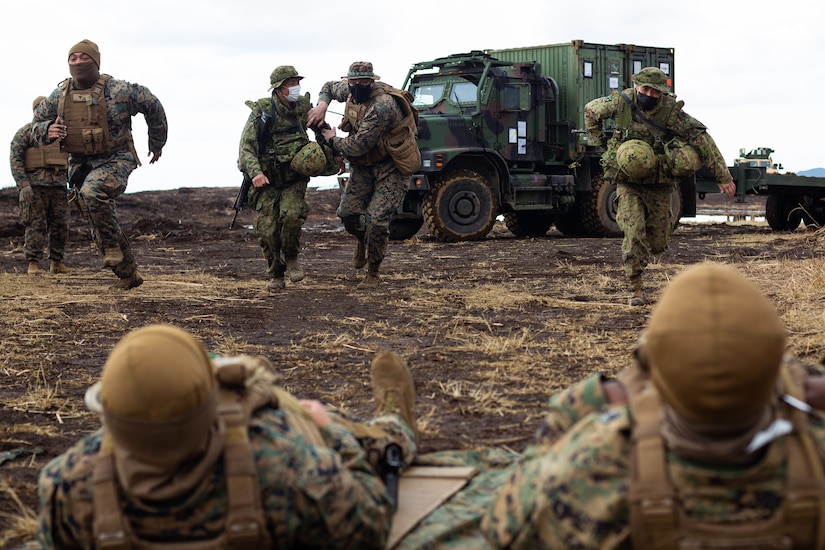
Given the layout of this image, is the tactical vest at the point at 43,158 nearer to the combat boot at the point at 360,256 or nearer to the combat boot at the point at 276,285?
the combat boot at the point at 276,285

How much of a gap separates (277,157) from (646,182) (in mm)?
3020

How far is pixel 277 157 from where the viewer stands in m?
9.09

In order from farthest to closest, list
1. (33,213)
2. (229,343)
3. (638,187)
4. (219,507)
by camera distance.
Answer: (33,213) → (638,187) → (229,343) → (219,507)

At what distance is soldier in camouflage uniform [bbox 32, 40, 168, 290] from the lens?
8844 mm

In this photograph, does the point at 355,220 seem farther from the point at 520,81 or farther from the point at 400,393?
the point at 520,81

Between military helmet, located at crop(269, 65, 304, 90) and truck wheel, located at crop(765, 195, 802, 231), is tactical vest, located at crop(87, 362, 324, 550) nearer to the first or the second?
military helmet, located at crop(269, 65, 304, 90)

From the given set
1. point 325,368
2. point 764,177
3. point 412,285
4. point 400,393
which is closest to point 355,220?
point 412,285

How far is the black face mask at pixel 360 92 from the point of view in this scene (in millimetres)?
9133

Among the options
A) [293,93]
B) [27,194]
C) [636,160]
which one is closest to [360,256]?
[293,93]

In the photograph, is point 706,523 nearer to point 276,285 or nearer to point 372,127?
point 372,127

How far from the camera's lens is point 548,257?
12.9 meters

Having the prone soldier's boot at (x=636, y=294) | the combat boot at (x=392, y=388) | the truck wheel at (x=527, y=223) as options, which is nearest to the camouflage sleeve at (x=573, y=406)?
the combat boot at (x=392, y=388)

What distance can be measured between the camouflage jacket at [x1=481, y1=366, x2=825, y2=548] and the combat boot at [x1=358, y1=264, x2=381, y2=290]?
24.0 feet

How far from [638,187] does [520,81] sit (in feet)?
27.3
